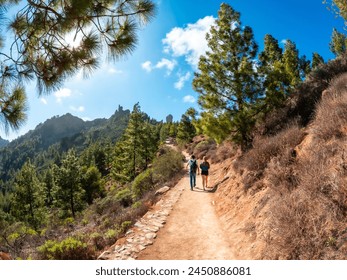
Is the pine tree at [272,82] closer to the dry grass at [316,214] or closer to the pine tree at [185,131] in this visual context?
the dry grass at [316,214]

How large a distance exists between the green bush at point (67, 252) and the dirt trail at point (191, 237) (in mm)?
1535

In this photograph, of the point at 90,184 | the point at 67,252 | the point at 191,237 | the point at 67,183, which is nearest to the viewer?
the point at 67,252

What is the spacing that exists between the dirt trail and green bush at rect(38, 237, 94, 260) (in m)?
1.53

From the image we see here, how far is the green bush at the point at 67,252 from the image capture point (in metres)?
6.07

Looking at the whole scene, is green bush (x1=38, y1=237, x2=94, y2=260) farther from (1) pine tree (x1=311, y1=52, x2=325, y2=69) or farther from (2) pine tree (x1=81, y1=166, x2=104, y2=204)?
(1) pine tree (x1=311, y1=52, x2=325, y2=69)

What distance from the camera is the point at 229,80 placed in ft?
40.8

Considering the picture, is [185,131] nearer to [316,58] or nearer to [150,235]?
[316,58]

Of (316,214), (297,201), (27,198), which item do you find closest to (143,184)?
(297,201)

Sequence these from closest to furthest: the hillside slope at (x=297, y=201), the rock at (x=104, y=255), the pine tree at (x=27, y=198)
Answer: the hillside slope at (x=297, y=201) → the rock at (x=104, y=255) → the pine tree at (x=27, y=198)

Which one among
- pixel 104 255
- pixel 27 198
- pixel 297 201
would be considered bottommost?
pixel 27 198

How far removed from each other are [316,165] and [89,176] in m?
40.5

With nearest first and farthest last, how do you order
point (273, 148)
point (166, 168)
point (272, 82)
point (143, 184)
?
point (273, 148) → point (272, 82) → point (143, 184) → point (166, 168)

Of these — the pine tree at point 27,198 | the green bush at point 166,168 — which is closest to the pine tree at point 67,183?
the pine tree at point 27,198

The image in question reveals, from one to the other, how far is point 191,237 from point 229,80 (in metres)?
8.38
